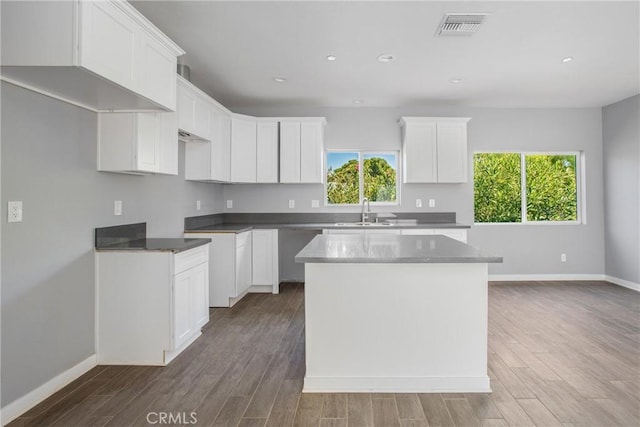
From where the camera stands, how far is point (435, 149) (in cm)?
498

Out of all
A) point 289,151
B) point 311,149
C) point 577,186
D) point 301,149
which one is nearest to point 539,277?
point 577,186

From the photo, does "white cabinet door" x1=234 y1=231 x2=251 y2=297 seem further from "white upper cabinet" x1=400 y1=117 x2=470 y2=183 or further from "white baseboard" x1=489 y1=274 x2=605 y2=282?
"white baseboard" x1=489 y1=274 x2=605 y2=282

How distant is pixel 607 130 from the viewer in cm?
520

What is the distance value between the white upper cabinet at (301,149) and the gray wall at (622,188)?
164 inches

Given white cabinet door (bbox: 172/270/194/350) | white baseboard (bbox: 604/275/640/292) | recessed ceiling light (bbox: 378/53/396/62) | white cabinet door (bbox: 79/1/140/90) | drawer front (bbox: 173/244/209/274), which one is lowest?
white baseboard (bbox: 604/275/640/292)

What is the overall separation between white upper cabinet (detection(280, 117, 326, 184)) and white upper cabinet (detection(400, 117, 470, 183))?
124 cm

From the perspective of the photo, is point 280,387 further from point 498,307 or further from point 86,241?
point 498,307

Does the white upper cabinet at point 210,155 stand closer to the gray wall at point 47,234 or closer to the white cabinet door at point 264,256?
the white cabinet door at point 264,256

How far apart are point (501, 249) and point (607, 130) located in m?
2.31

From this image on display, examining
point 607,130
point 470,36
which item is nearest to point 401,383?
point 470,36

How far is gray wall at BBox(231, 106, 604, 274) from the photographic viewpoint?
17.3ft

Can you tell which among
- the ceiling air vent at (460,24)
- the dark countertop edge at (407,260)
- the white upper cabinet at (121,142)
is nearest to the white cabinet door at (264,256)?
the white upper cabinet at (121,142)

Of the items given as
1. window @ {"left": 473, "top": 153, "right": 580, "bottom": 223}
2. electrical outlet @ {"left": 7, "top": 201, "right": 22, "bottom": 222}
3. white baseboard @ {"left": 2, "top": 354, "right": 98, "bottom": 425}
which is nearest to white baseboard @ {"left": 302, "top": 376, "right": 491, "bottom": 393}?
white baseboard @ {"left": 2, "top": 354, "right": 98, "bottom": 425}

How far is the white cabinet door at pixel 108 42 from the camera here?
1.81 metres
